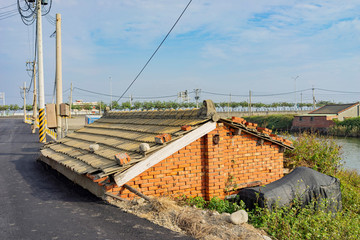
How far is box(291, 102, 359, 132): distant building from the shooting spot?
48.1 meters

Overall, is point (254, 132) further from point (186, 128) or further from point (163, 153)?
point (163, 153)

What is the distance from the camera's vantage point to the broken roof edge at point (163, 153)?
6.01 meters

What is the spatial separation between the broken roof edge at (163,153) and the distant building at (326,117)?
43.2 metres

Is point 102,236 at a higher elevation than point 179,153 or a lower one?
lower

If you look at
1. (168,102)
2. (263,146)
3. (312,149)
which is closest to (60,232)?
(263,146)

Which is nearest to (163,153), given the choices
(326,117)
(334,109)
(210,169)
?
(210,169)

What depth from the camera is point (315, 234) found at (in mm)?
6004

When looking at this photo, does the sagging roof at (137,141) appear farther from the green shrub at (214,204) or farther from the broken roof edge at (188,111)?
the green shrub at (214,204)

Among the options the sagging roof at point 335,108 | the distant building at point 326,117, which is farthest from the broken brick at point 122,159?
the sagging roof at point 335,108

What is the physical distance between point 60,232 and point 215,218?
2892mm

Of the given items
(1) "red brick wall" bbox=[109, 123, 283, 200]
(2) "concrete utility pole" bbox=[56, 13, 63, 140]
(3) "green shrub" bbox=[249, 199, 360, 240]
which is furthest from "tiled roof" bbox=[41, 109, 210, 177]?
(2) "concrete utility pole" bbox=[56, 13, 63, 140]

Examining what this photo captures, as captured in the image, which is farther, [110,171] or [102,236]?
[110,171]

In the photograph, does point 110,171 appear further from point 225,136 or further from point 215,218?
point 225,136

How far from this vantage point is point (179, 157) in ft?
23.4
